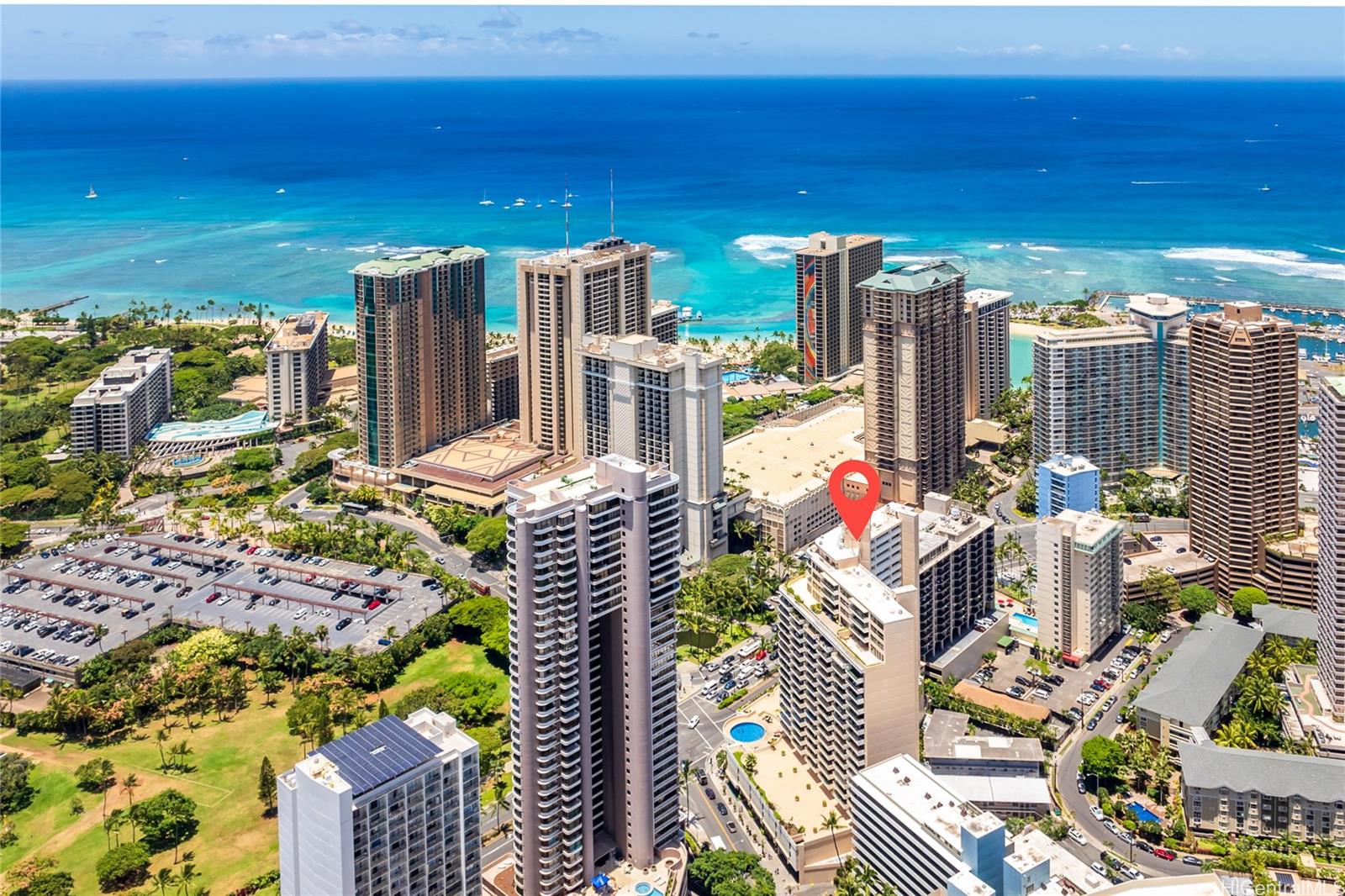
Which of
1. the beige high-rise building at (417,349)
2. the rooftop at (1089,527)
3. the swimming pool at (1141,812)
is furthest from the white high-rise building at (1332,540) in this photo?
the beige high-rise building at (417,349)

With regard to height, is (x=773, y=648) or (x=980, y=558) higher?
(x=980, y=558)

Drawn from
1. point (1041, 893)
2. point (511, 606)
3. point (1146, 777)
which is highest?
point (511, 606)

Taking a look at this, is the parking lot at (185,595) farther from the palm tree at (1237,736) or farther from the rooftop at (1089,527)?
the palm tree at (1237,736)

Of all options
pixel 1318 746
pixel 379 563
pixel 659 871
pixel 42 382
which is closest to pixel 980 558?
pixel 1318 746

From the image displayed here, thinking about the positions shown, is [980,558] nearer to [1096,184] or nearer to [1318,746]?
[1318,746]

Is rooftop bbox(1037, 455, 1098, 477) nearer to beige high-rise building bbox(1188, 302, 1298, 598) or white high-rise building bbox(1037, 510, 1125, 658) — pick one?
beige high-rise building bbox(1188, 302, 1298, 598)

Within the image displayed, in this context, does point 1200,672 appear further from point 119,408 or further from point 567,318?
point 119,408

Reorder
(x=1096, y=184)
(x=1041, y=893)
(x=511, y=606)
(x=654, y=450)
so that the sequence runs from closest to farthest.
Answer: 1. (x=1041, y=893)
2. (x=511, y=606)
3. (x=654, y=450)
4. (x=1096, y=184)
